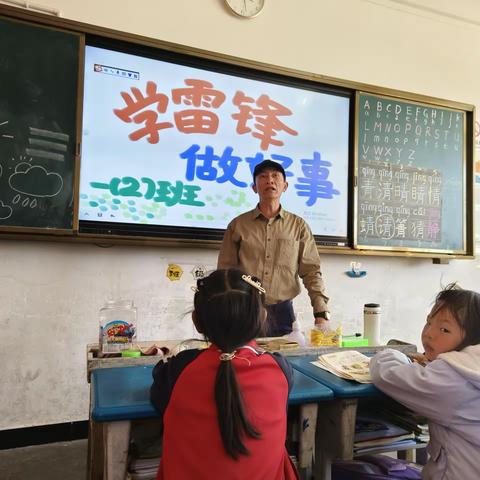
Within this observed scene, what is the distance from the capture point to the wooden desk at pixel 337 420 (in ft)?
4.17

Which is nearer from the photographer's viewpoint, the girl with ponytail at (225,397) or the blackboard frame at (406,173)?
the girl with ponytail at (225,397)

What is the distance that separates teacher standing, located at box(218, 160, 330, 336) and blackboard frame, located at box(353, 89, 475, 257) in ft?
2.78

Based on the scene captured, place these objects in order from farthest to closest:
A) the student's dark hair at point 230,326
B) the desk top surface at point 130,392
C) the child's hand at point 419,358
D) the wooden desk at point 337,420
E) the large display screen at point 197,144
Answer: the large display screen at point 197,144 → the child's hand at point 419,358 → the wooden desk at point 337,420 → the desk top surface at point 130,392 → the student's dark hair at point 230,326

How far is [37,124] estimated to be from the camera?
230 cm

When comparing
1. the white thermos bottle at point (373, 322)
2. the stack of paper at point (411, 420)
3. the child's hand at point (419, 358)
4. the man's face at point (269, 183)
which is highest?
the man's face at point (269, 183)

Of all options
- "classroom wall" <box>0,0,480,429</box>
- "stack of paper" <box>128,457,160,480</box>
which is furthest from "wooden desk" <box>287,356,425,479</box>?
"classroom wall" <box>0,0,480,429</box>

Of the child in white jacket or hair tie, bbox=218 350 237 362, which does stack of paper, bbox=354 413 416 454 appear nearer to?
the child in white jacket

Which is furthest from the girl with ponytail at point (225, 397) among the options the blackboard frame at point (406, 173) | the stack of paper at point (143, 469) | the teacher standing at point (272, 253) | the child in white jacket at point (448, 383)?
the blackboard frame at point (406, 173)

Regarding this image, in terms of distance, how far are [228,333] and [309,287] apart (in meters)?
1.53

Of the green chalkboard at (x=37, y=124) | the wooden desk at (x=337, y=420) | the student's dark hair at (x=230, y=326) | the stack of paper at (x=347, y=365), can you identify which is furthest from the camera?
the green chalkboard at (x=37, y=124)

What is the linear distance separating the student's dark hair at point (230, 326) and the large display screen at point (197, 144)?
1630 mm

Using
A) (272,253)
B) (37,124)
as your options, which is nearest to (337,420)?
(272,253)

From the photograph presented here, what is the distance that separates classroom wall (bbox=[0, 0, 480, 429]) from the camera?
7.79 feet

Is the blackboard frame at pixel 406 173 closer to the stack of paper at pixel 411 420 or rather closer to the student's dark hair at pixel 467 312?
the stack of paper at pixel 411 420
